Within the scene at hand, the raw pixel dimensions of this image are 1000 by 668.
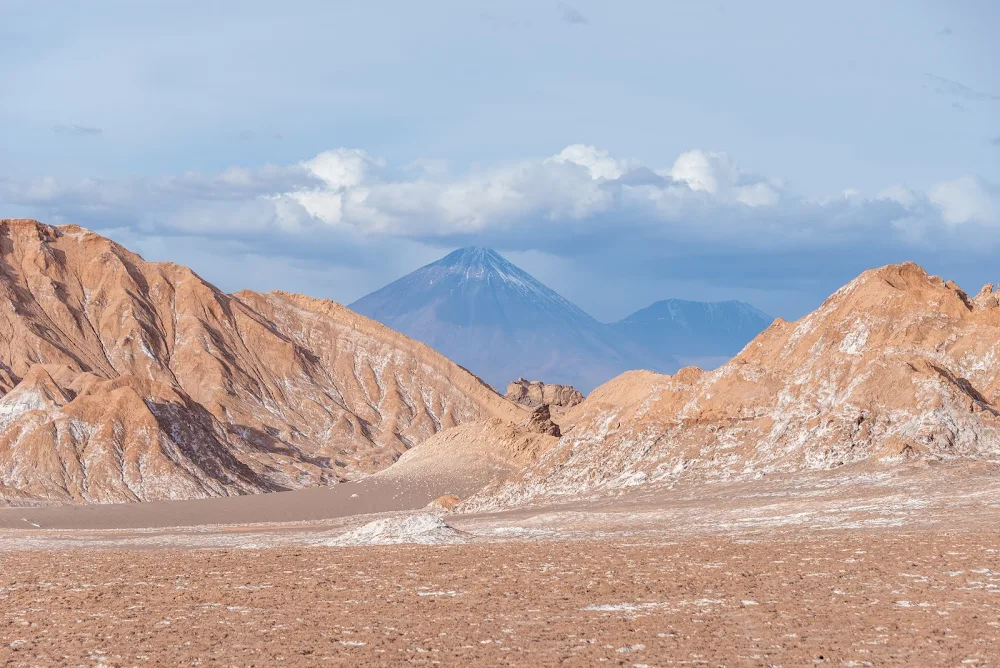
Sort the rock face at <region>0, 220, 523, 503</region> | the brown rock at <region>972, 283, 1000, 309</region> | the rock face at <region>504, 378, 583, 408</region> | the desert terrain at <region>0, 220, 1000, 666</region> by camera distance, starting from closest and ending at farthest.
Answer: the desert terrain at <region>0, 220, 1000, 666</region> < the brown rock at <region>972, 283, 1000, 309</region> < the rock face at <region>0, 220, 523, 503</region> < the rock face at <region>504, 378, 583, 408</region>

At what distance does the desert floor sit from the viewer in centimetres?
1612

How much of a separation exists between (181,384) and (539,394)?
5649cm

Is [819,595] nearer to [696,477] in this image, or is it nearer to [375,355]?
[696,477]

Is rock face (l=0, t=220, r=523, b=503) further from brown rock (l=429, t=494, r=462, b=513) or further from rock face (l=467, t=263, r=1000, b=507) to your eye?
rock face (l=467, t=263, r=1000, b=507)

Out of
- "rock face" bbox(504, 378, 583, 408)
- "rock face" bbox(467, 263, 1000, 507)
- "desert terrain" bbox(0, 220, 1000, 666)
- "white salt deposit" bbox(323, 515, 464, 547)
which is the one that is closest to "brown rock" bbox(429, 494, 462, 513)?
"desert terrain" bbox(0, 220, 1000, 666)

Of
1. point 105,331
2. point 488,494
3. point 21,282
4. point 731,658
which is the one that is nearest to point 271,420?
point 105,331

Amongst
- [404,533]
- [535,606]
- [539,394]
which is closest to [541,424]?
[404,533]

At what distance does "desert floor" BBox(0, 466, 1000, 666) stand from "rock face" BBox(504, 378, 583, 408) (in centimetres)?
12276

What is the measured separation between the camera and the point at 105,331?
126125 mm

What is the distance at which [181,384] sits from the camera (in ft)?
399

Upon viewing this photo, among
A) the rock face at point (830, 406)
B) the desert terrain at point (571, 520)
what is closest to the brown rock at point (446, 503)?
the desert terrain at point (571, 520)

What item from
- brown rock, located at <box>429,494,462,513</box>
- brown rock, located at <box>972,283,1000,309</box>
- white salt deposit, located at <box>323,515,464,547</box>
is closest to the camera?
white salt deposit, located at <box>323,515,464,547</box>

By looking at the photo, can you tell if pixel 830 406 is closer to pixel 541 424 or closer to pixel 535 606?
pixel 535 606

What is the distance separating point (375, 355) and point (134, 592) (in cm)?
12131
